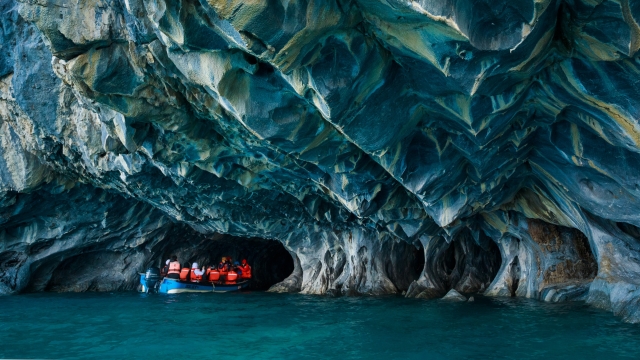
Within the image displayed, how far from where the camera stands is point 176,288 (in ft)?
79.5

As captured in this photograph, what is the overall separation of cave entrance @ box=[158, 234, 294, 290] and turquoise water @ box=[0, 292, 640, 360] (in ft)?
32.7

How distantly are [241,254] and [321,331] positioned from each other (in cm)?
2048

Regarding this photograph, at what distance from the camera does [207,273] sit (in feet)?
88.4

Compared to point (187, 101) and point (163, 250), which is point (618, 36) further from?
point (163, 250)

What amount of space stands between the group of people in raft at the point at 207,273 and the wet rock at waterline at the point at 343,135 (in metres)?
2.28

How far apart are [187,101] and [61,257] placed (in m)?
16.1

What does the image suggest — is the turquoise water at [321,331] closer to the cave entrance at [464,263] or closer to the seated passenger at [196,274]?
the cave entrance at [464,263]

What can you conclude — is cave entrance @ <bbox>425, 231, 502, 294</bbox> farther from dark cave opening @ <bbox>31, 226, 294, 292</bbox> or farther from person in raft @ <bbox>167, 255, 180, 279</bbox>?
dark cave opening @ <bbox>31, 226, 294, 292</bbox>

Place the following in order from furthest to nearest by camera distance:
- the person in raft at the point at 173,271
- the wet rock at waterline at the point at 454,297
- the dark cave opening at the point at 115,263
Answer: the dark cave opening at the point at 115,263 → the person in raft at the point at 173,271 → the wet rock at waterline at the point at 454,297

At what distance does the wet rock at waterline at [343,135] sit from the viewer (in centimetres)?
873

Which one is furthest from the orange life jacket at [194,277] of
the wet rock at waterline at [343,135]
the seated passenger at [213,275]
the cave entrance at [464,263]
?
the cave entrance at [464,263]

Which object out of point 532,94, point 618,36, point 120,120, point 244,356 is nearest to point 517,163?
point 532,94

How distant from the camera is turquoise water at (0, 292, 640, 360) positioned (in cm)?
1062

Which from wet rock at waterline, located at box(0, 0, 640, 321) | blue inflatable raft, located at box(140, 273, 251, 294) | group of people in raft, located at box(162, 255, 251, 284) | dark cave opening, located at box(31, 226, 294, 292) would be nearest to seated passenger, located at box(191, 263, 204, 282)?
group of people in raft, located at box(162, 255, 251, 284)
